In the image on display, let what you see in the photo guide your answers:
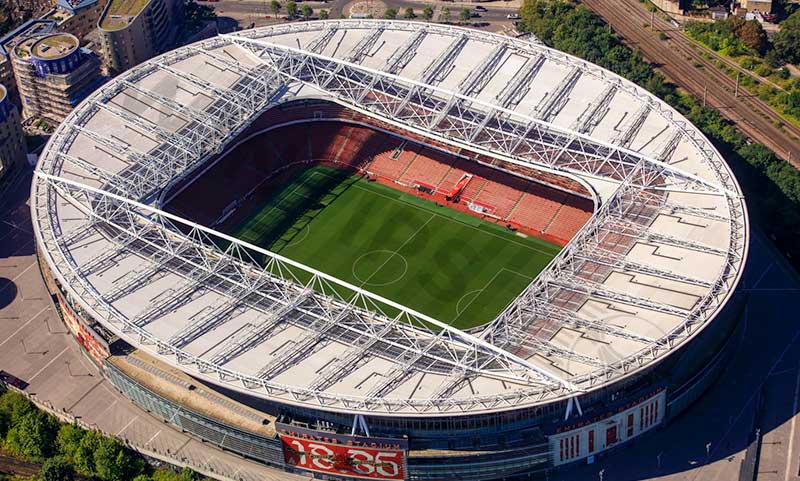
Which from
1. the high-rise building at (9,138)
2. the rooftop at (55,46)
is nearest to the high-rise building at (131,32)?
the rooftop at (55,46)

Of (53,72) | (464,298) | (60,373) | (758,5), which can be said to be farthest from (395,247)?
(758,5)

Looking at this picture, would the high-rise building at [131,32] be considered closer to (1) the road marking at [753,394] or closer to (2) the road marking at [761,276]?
(2) the road marking at [761,276]

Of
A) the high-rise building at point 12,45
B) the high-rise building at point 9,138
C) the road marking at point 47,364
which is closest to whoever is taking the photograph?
the road marking at point 47,364

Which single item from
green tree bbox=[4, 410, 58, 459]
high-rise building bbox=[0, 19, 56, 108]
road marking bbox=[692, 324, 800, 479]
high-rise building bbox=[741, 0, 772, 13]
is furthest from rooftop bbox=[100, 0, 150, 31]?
road marking bbox=[692, 324, 800, 479]

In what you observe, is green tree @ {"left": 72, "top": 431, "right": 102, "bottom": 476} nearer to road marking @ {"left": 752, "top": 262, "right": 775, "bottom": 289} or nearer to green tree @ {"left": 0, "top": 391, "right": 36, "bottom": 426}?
green tree @ {"left": 0, "top": 391, "right": 36, "bottom": 426}

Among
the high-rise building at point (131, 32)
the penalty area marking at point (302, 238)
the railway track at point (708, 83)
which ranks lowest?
Answer: the penalty area marking at point (302, 238)

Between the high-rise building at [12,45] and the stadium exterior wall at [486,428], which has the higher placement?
the high-rise building at [12,45]
